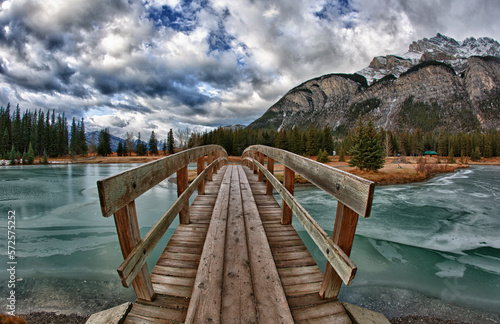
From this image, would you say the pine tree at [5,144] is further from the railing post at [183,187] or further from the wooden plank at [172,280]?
the wooden plank at [172,280]

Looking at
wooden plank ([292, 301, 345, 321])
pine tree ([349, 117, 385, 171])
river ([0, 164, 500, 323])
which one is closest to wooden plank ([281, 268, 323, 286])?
wooden plank ([292, 301, 345, 321])

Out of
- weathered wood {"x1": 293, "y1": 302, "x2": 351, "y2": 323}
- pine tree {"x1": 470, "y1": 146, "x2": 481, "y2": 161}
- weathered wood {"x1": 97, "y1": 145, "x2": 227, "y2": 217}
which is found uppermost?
pine tree {"x1": 470, "y1": 146, "x2": 481, "y2": 161}

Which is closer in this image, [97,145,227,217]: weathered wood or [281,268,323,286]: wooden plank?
[97,145,227,217]: weathered wood

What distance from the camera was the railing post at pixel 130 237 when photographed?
1555mm

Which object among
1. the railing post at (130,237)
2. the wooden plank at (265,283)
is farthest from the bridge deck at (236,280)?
the railing post at (130,237)

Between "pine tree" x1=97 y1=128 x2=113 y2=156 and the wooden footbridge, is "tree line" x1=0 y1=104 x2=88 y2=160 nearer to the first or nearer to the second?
"pine tree" x1=97 y1=128 x2=113 y2=156

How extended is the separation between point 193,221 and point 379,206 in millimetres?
12167

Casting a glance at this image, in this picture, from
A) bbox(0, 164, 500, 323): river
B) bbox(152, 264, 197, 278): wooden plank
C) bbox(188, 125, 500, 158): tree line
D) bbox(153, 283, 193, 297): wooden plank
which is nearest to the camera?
bbox(153, 283, 193, 297): wooden plank

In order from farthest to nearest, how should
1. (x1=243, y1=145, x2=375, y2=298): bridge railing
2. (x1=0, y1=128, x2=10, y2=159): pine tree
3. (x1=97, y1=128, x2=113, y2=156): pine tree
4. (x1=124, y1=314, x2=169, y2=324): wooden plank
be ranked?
1. (x1=97, y1=128, x2=113, y2=156): pine tree
2. (x1=0, y1=128, x2=10, y2=159): pine tree
3. (x1=124, y1=314, x2=169, y2=324): wooden plank
4. (x1=243, y1=145, x2=375, y2=298): bridge railing

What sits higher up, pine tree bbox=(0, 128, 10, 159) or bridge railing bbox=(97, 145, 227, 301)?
bridge railing bbox=(97, 145, 227, 301)

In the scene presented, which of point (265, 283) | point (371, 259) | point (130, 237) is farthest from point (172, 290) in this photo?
point (371, 259)

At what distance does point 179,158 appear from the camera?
3191 millimetres

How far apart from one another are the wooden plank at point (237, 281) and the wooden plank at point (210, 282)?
0.19 feet

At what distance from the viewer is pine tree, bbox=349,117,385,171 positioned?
26.1 metres
